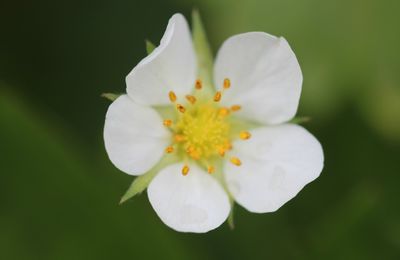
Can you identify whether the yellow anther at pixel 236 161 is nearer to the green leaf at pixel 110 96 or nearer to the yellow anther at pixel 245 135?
the yellow anther at pixel 245 135

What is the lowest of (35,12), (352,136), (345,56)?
(352,136)

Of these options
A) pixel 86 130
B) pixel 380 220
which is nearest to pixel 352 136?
pixel 380 220

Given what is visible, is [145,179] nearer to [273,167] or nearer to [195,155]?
[195,155]

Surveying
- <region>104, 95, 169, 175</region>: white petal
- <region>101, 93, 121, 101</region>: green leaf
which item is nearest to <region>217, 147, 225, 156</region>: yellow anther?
<region>104, 95, 169, 175</region>: white petal

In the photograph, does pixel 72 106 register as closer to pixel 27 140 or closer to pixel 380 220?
pixel 27 140

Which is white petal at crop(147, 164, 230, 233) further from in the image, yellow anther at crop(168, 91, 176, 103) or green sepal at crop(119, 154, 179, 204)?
yellow anther at crop(168, 91, 176, 103)
